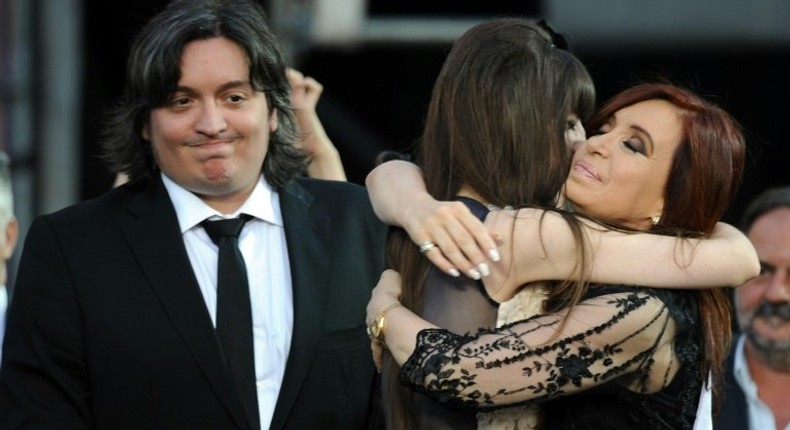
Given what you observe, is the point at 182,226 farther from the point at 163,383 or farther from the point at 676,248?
the point at 676,248

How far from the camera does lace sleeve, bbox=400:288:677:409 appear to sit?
9.61ft

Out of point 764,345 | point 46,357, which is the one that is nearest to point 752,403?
point 764,345

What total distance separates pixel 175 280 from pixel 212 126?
36 cm

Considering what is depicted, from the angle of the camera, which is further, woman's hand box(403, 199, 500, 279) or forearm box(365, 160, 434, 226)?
forearm box(365, 160, 434, 226)

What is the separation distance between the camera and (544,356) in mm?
2938

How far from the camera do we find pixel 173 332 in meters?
3.61

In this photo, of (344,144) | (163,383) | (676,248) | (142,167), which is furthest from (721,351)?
(344,144)

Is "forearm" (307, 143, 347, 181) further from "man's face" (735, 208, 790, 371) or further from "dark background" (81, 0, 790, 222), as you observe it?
"dark background" (81, 0, 790, 222)

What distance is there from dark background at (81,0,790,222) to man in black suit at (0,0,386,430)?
4.32 m

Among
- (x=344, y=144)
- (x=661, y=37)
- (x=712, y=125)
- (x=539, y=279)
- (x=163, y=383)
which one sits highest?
(x=712, y=125)

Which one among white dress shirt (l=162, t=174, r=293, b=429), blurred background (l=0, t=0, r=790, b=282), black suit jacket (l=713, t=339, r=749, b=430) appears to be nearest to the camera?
white dress shirt (l=162, t=174, r=293, b=429)

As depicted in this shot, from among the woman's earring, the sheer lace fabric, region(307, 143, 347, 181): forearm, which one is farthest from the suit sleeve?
the woman's earring

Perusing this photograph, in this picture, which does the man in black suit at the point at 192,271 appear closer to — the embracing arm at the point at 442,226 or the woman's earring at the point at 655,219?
the embracing arm at the point at 442,226

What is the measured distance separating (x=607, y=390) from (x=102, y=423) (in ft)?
3.95
